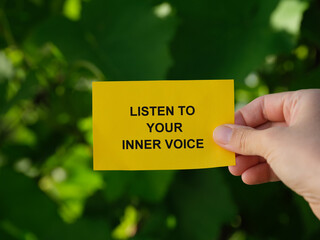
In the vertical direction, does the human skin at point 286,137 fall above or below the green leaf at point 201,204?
above

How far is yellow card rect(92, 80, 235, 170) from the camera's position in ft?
1.17

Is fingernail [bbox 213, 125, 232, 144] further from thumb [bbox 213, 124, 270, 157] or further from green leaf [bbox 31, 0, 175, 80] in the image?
→ green leaf [bbox 31, 0, 175, 80]

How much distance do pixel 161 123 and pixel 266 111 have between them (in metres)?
0.10

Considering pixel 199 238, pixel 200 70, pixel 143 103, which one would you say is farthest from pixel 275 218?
pixel 143 103

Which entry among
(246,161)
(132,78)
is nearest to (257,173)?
(246,161)

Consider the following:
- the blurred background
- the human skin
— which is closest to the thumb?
the human skin

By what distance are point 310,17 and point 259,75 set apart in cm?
11

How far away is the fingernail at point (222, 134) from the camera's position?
35 cm

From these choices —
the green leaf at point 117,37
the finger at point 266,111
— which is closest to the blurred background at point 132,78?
the green leaf at point 117,37

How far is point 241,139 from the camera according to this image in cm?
34

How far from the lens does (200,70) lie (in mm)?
537

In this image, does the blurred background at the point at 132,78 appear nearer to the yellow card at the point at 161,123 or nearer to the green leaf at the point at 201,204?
the green leaf at the point at 201,204

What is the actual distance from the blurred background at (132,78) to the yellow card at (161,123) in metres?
0.13

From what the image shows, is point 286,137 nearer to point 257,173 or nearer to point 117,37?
point 257,173
